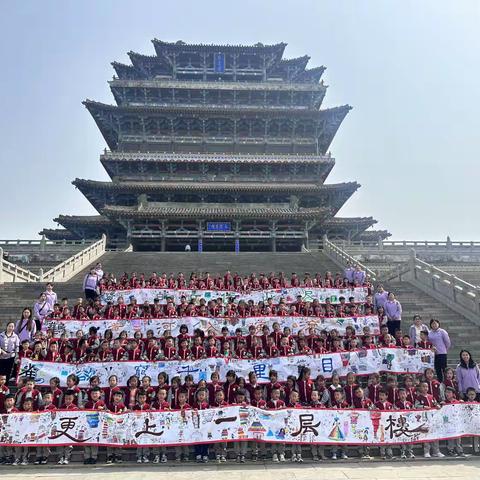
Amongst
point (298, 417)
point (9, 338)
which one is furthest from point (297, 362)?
point (9, 338)

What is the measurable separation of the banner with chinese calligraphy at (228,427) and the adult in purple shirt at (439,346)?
6.10 feet

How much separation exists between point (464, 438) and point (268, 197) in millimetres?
24327

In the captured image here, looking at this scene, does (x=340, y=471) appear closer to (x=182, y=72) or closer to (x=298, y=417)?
(x=298, y=417)

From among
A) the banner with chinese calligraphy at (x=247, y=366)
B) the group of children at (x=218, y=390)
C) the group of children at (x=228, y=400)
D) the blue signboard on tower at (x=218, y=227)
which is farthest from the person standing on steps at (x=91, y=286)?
the blue signboard on tower at (x=218, y=227)

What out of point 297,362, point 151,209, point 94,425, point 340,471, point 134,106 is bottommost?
point 340,471

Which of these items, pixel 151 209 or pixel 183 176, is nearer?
pixel 151 209

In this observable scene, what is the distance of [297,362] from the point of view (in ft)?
28.3

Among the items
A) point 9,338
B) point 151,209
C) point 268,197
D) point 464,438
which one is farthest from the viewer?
point 268,197

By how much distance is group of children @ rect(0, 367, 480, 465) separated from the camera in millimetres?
6691

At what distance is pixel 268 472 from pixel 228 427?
894 mm

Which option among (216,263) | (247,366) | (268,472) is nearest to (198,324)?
(247,366)

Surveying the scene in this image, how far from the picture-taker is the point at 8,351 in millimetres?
8312

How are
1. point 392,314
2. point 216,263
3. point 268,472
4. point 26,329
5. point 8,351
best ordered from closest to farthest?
point 268,472 → point 8,351 → point 26,329 → point 392,314 → point 216,263

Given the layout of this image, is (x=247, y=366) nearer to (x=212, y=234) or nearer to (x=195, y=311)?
(x=195, y=311)
